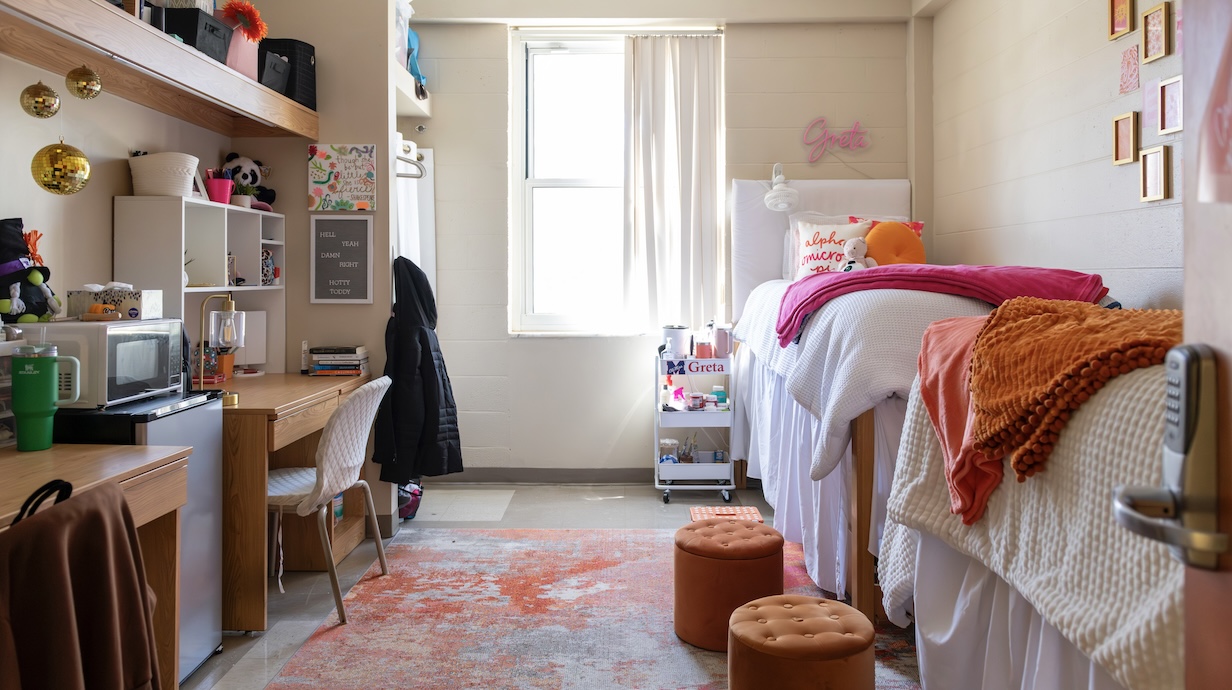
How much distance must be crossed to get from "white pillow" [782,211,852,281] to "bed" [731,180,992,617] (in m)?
0.48

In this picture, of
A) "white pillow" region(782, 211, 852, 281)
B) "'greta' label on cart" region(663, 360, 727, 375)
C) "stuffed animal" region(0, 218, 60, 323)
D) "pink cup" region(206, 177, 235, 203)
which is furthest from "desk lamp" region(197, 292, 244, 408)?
"white pillow" region(782, 211, 852, 281)

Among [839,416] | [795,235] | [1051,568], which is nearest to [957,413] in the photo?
[1051,568]

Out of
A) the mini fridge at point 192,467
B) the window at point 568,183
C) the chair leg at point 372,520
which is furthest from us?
the window at point 568,183

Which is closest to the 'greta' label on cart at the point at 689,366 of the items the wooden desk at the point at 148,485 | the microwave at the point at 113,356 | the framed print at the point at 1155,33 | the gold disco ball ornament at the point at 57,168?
the framed print at the point at 1155,33

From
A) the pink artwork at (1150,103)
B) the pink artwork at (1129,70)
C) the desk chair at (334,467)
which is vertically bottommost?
the desk chair at (334,467)

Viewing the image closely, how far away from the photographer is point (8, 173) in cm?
241

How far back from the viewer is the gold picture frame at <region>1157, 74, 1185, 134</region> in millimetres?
2732

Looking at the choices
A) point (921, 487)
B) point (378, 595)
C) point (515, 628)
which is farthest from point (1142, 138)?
point (378, 595)

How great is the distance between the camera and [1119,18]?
9.77 feet

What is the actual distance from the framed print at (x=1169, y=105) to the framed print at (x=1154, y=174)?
0.07 metres

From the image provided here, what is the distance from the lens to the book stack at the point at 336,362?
11.6 ft

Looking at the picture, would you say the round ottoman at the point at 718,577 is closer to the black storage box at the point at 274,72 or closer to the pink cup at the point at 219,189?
the pink cup at the point at 219,189

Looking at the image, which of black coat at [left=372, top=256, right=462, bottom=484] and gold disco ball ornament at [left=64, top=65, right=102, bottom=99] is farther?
black coat at [left=372, top=256, right=462, bottom=484]

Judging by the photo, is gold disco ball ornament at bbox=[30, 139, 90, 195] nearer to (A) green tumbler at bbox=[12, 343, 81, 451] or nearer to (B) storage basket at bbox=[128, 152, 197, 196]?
(A) green tumbler at bbox=[12, 343, 81, 451]
